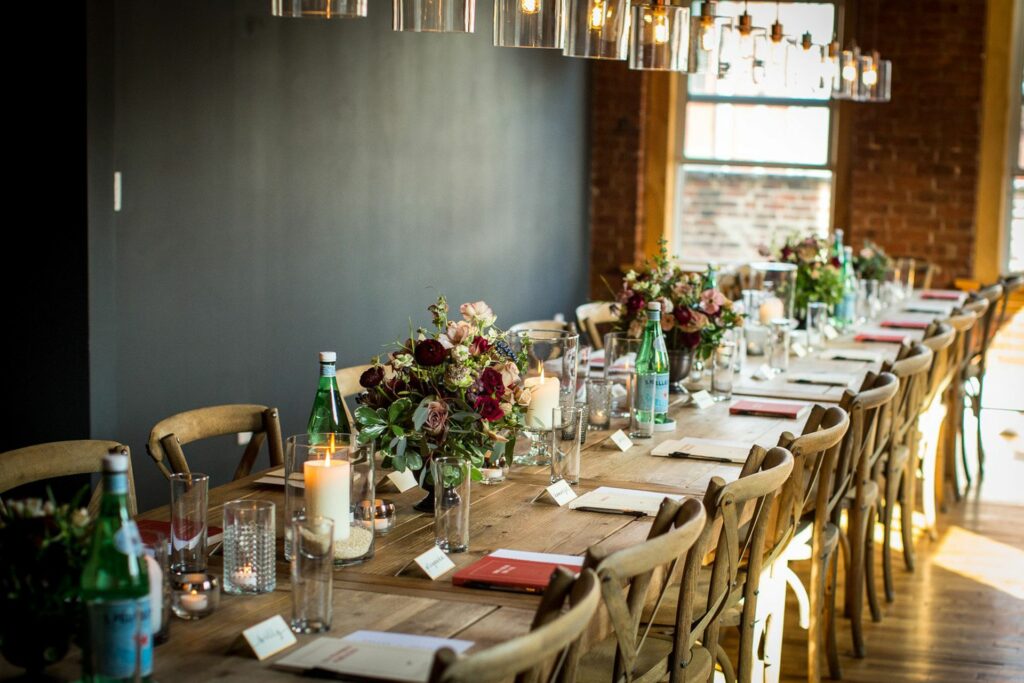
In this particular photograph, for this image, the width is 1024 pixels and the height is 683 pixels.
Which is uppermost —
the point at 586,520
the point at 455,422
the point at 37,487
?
the point at 455,422

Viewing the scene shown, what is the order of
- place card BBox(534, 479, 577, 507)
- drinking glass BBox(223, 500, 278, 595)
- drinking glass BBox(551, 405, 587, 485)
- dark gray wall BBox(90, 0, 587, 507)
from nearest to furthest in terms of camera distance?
drinking glass BBox(223, 500, 278, 595)
place card BBox(534, 479, 577, 507)
drinking glass BBox(551, 405, 587, 485)
dark gray wall BBox(90, 0, 587, 507)

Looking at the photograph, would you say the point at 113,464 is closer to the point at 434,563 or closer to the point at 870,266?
the point at 434,563

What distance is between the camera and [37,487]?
434cm

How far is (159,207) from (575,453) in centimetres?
223

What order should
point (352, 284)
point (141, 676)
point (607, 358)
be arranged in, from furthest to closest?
1. point (352, 284)
2. point (607, 358)
3. point (141, 676)

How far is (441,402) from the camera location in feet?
8.57

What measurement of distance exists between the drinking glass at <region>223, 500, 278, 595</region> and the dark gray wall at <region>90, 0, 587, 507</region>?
2.26 m

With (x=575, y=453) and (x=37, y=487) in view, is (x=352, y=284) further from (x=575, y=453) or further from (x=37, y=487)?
(x=575, y=453)

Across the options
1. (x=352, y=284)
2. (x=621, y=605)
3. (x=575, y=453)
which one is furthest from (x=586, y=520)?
(x=352, y=284)

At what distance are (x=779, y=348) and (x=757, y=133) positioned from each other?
4.81m

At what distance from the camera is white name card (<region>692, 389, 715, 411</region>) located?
4090mm

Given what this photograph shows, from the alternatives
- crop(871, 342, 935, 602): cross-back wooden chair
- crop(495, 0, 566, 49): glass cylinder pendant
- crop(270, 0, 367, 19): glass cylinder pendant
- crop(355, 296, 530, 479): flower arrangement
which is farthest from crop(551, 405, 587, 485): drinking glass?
crop(871, 342, 935, 602): cross-back wooden chair

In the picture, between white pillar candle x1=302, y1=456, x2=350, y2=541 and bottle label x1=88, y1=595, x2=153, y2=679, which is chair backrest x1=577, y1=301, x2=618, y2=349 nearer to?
white pillar candle x1=302, y1=456, x2=350, y2=541

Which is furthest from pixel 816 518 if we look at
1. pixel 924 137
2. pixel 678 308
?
pixel 924 137
